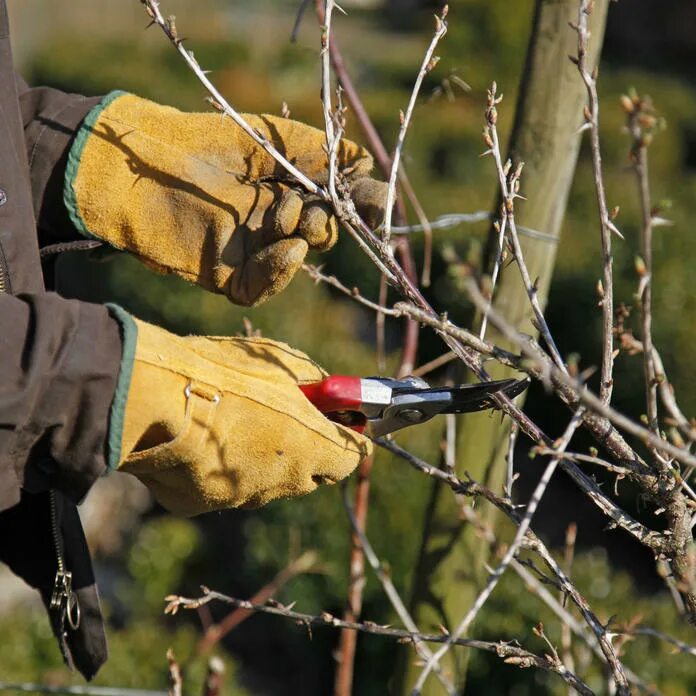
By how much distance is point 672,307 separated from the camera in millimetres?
6348

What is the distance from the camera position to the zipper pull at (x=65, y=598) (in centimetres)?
191

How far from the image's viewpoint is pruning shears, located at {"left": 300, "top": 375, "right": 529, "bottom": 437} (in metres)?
1.71

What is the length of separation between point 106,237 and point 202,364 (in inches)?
20.1

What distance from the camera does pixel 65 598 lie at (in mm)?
1963

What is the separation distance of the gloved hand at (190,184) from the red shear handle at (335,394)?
0.77 feet

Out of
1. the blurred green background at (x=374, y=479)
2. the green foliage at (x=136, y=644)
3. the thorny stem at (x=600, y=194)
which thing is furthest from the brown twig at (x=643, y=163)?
the green foliage at (x=136, y=644)

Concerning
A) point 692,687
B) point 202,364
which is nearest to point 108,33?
point 692,687

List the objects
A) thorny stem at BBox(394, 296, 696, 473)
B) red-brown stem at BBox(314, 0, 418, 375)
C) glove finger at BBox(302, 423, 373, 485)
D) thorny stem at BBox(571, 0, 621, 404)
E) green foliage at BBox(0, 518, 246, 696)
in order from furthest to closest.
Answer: green foliage at BBox(0, 518, 246, 696) < red-brown stem at BBox(314, 0, 418, 375) < glove finger at BBox(302, 423, 373, 485) < thorny stem at BBox(571, 0, 621, 404) < thorny stem at BBox(394, 296, 696, 473)

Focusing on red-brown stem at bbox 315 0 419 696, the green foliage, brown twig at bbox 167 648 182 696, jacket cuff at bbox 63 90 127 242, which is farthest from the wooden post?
the green foliage

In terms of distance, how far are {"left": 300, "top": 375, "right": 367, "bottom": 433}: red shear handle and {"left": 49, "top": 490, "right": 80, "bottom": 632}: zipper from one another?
0.55 metres

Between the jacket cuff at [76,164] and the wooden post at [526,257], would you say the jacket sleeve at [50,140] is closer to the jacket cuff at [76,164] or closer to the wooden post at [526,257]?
the jacket cuff at [76,164]

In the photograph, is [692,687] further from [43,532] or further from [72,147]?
[72,147]

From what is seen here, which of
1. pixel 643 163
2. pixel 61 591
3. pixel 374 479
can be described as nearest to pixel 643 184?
pixel 643 163

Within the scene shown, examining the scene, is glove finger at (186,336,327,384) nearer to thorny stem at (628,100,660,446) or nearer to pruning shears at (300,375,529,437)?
pruning shears at (300,375,529,437)
